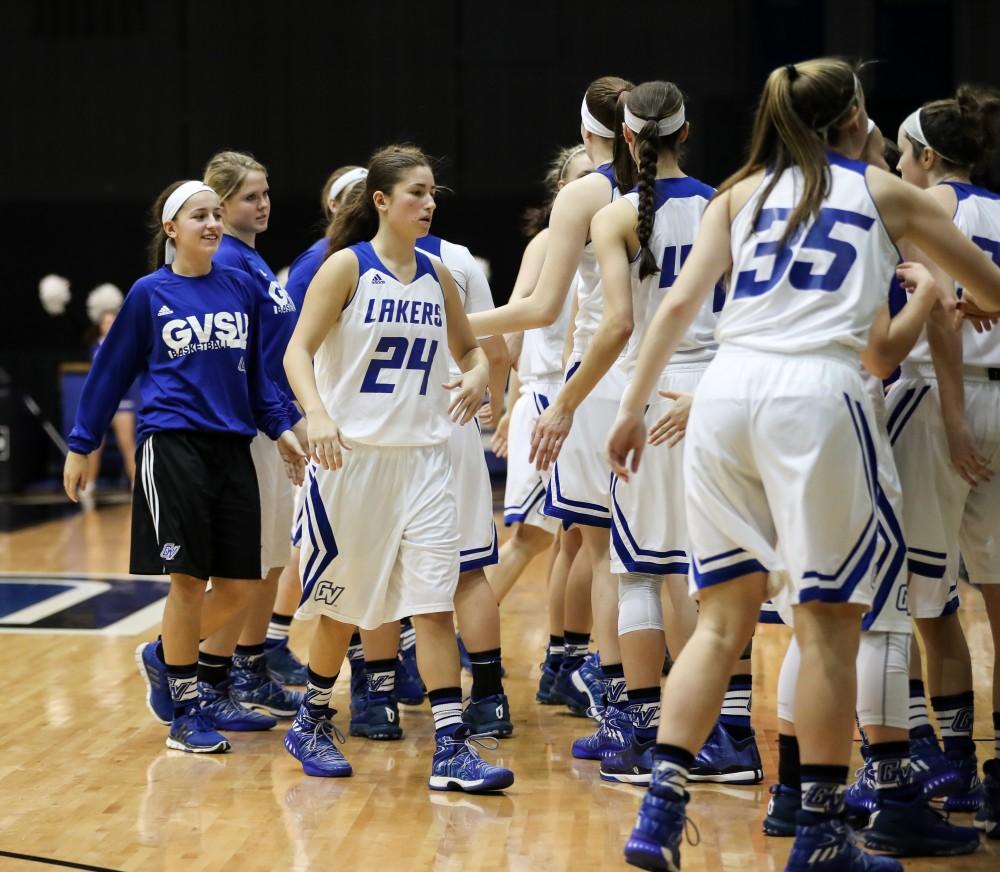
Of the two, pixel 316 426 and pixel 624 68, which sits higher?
pixel 624 68

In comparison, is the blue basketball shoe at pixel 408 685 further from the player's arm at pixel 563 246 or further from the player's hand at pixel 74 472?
the player's arm at pixel 563 246

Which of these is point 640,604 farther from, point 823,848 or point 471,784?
point 823,848

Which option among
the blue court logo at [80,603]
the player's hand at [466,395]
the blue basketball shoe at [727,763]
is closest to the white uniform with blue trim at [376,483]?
the player's hand at [466,395]

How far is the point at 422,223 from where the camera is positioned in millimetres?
3699

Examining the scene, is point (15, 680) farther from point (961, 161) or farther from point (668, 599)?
point (961, 161)

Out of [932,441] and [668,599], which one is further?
[668,599]

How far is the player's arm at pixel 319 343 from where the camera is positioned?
3361 millimetres

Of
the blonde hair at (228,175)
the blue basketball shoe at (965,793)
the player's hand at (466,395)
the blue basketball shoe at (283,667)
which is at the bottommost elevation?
the blue basketball shoe at (283,667)

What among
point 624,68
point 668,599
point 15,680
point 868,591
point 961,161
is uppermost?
point 624,68

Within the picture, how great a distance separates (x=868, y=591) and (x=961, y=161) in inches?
49.2

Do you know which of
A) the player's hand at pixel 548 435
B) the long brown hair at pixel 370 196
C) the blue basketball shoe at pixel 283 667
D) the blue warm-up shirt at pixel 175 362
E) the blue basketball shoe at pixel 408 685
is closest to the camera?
Result: the player's hand at pixel 548 435

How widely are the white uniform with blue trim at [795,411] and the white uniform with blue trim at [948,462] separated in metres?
0.58

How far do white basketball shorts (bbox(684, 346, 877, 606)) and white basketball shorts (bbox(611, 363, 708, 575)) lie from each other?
0.80m

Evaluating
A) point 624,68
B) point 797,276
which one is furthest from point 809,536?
point 624,68
